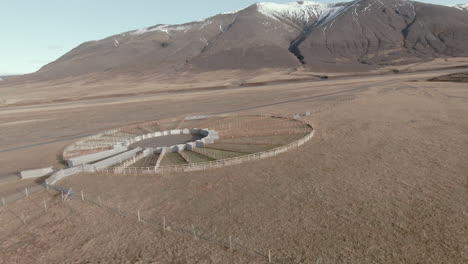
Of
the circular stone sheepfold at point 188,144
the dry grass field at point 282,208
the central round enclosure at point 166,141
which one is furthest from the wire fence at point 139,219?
the central round enclosure at point 166,141

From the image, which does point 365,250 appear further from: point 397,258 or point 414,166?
point 414,166

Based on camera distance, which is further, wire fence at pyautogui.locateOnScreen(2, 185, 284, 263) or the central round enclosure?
the central round enclosure

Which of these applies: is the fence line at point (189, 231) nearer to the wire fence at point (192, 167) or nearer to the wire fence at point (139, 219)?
the wire fence at point (139, 219)

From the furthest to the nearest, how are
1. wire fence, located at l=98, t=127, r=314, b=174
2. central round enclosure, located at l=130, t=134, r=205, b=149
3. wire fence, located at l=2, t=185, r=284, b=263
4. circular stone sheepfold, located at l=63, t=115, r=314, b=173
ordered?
central round enclosure, located at l=130, t=134, r=205, b=149, circular stone sheepfold, located at l=63, t=115, r=314, b=173, wire fence, located at l=98, t=127, r=314, b=174, wire fence, located at l=2, t=185, r=284, b=263

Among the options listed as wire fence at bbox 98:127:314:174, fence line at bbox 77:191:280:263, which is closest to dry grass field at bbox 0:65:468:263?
fence line at bbox 77:191:280:263

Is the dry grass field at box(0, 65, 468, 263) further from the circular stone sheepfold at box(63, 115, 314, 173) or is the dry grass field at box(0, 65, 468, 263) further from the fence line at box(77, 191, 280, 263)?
the circular stone sheepfold at box(63, 115, 314, 173)

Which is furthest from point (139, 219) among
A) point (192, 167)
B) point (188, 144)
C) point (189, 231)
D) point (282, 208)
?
point (188, 144)

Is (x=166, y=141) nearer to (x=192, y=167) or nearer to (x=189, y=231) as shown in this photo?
(x=192, y=167)

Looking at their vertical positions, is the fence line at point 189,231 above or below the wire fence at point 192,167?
below

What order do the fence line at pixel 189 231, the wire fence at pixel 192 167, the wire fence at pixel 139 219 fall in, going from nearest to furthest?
the fence line at pixel 189 231
the wire fence at pixel 139 219
the wire fence at pixel 192 167
